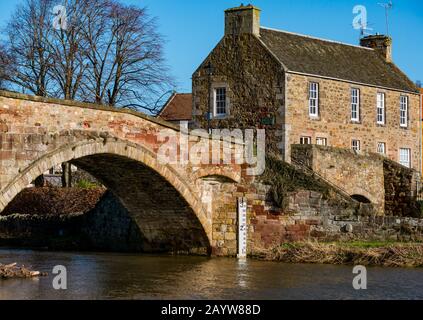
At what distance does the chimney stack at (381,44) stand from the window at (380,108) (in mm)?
3217

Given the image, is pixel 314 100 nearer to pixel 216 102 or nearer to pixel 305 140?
pixel 305 140

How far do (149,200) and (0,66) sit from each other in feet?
45.5

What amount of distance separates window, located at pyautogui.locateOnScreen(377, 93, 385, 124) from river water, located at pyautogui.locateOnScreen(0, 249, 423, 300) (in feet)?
45.1

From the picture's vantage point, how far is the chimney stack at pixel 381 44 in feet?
135

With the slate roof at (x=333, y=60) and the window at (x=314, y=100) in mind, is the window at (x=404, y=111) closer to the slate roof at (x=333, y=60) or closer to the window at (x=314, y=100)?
the slate roof at (x=333, y=60)

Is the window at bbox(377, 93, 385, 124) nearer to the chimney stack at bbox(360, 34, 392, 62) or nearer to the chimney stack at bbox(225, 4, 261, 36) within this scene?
the chimney stack at bbox(360, 34, 392, 62)

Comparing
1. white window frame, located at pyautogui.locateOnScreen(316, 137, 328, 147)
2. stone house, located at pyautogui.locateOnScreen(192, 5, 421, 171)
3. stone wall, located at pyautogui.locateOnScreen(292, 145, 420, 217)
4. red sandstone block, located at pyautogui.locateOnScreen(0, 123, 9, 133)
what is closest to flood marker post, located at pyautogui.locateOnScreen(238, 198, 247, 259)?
stone wall, located at pyautogui.locateOnScreen(292, 145, 420, 217)

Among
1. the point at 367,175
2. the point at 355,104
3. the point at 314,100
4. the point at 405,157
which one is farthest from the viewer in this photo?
the point at 405,157

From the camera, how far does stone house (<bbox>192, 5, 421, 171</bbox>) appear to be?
34.1 metres

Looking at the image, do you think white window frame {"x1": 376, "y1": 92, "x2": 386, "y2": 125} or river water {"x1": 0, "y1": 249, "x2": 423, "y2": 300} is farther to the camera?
white window frame {"x1": 376, "y1": 92, "x2": 386, "y2": 125}

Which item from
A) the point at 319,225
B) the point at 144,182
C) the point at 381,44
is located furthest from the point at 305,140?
the point at 144,182

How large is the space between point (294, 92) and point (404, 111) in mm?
7670

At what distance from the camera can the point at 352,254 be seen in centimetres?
2489

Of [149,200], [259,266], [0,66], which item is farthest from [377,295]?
[0,66]
